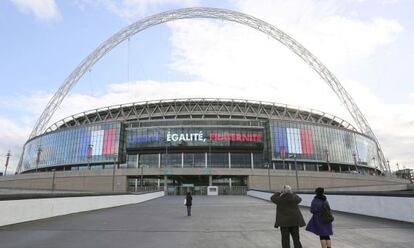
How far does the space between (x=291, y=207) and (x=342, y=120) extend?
112887 mm

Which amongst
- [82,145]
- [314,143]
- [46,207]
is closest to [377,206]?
[46,207]

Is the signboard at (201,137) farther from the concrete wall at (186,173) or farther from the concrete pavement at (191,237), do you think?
the concrete pavement at (191,237)

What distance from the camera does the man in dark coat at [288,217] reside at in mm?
7520

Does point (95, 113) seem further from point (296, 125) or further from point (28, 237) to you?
point (28, 237)

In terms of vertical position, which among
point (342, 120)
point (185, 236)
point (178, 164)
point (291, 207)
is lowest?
point (185, 236)

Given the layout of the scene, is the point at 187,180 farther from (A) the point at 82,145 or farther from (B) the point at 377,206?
(B) the point at 377,206

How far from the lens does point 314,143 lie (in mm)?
88250

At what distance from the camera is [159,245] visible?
8930 mm

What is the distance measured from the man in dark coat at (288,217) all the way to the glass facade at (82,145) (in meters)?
78.4

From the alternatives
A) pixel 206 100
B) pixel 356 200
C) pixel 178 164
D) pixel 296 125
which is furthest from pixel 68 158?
pixel 356 200

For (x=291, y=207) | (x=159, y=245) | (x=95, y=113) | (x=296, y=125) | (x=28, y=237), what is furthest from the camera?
(x=95, y=113)

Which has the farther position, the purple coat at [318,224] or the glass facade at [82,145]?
the glass facade at [82,145]

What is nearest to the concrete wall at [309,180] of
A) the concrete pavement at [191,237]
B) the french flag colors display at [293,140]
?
the french flag colors display at [293,140]

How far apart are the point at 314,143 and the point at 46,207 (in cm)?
8131
